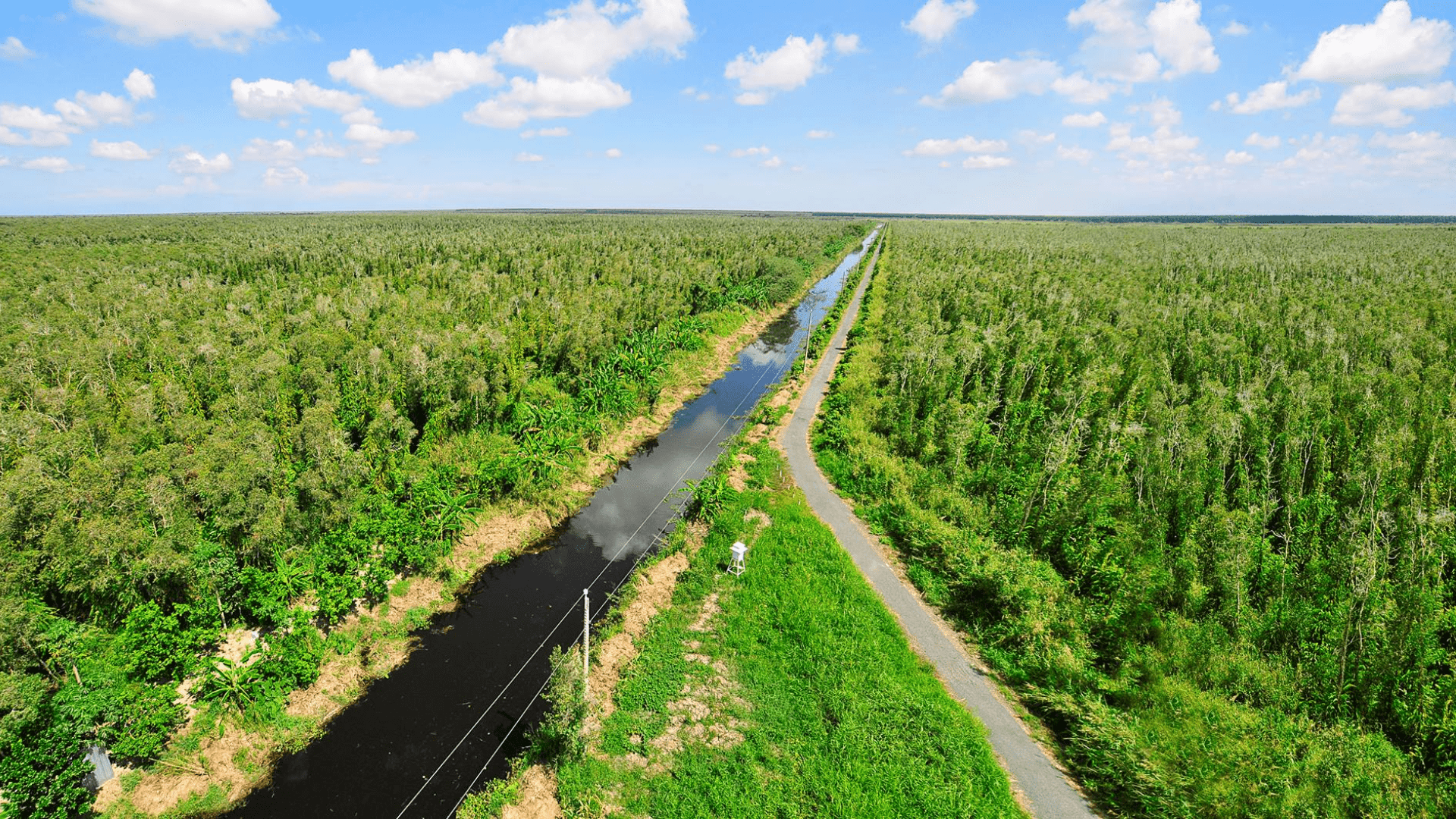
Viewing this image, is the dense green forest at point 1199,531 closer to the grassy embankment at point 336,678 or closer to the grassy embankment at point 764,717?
the grassy embankment at point 764,717

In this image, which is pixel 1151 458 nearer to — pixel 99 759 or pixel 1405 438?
pixel 1405 438

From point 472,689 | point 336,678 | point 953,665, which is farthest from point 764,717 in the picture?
point 336,678

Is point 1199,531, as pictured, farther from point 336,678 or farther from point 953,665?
point 336,678

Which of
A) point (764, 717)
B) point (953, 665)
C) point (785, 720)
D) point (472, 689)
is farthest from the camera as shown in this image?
point (472, 689)

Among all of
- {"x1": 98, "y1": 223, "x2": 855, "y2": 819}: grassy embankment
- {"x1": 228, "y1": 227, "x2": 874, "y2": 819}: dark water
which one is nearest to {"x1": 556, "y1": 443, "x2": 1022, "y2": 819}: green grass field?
{"x1": 228, "y1": 227, "x2": 874, "y2": 819}: dark water

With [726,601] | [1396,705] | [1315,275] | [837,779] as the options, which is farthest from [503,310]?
[1315,275]

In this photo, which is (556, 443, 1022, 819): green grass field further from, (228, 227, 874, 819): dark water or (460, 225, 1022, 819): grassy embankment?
→ (228, 227, 874, 819): dark water
